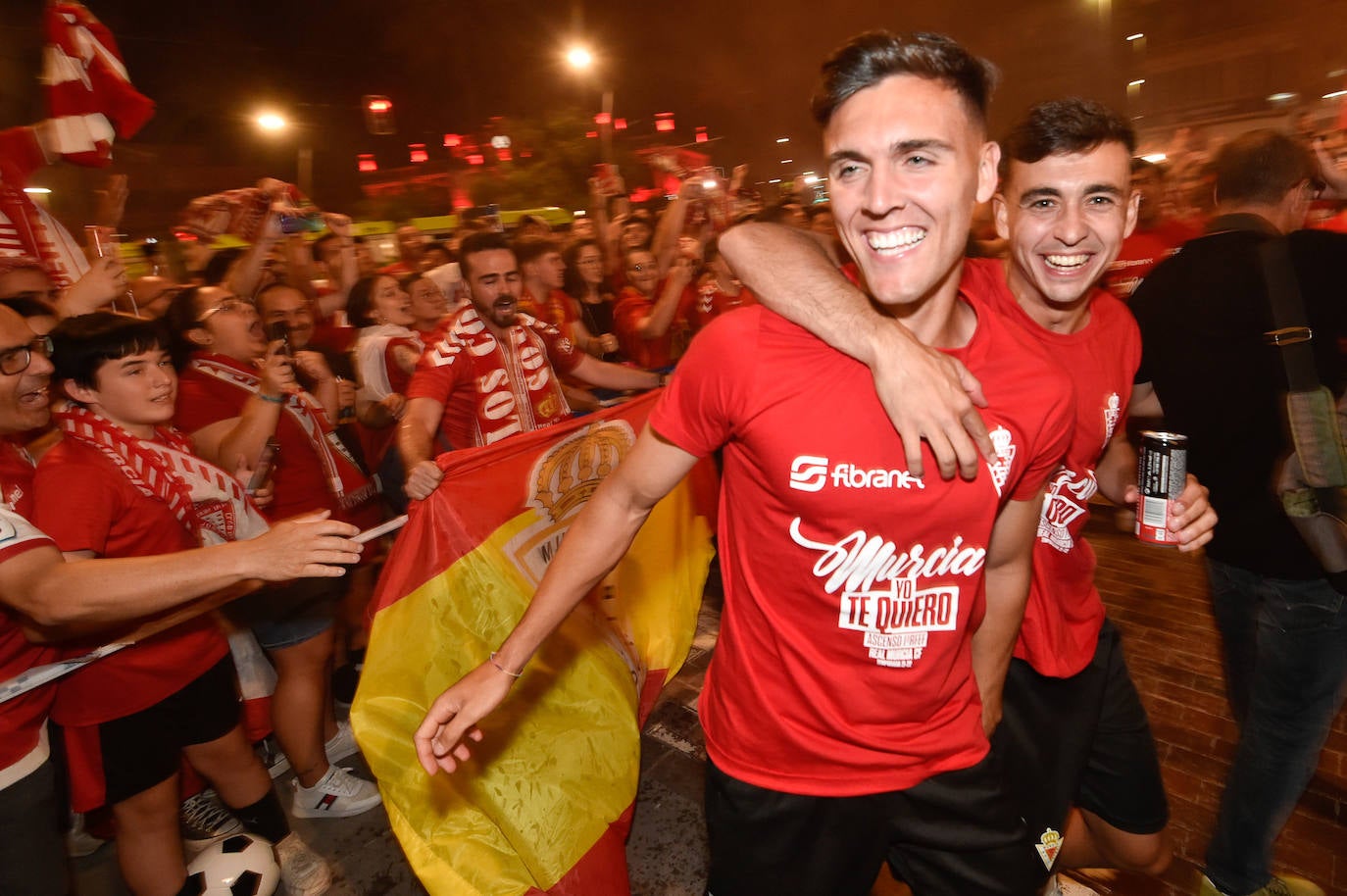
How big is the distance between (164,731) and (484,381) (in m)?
2.22

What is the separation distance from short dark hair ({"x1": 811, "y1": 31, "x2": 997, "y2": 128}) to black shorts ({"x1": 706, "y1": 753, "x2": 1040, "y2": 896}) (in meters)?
1.65

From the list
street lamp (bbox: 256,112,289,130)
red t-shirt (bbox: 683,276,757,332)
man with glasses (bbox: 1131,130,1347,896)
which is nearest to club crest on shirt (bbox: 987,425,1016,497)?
man with glasses (bbox: 1131,130,1347,896)

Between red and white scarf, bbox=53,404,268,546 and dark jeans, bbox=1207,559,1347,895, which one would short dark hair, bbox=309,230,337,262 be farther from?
dark jeans, bbox=1207,559,1347,895

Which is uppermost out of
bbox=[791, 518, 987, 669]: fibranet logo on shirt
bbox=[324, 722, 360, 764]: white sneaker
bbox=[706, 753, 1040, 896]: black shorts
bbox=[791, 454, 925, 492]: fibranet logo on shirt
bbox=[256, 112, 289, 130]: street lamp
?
bbox=[256, 112, 289, 130]: street lamp

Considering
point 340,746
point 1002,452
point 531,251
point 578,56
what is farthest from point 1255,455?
point 578,56

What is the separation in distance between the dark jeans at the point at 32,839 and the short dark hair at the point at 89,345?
1.39 m

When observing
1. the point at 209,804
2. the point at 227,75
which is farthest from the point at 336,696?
the point at 227,75

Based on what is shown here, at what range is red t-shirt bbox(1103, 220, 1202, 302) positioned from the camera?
576 centimetres

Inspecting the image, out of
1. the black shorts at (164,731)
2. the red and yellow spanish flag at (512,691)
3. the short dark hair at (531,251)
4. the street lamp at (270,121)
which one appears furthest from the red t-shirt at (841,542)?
the street lamp at (270,121)

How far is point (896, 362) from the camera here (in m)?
1.56

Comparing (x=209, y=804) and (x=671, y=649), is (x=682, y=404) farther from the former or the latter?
(x=209, y=804)

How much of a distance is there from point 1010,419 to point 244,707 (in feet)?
12.7

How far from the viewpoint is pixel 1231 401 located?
2535 millimetres

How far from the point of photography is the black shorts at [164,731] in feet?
8.84
